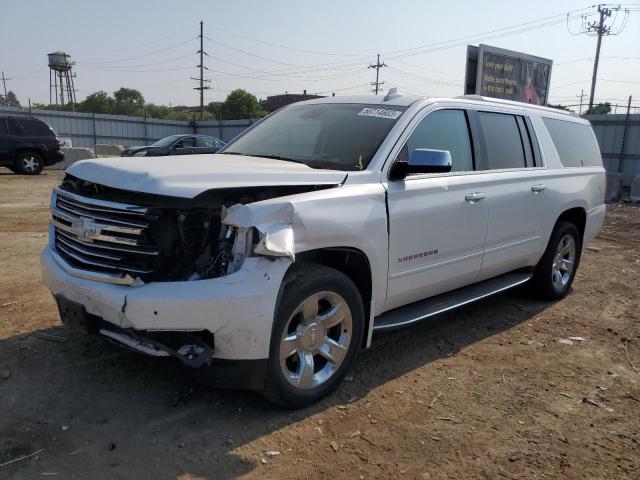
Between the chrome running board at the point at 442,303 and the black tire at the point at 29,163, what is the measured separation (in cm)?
1687

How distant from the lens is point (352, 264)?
361 centimetres

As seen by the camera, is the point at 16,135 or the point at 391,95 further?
the point at 16,135

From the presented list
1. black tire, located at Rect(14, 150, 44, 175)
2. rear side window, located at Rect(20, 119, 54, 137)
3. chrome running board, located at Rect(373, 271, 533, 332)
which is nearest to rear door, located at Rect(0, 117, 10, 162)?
black tire, located at Rect(14, 150, 44, 175)

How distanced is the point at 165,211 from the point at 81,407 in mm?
1305

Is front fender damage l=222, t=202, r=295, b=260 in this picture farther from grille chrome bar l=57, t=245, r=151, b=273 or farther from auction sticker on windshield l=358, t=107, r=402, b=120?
auction sticker on windshield l=358, t=107, r=402, b=120

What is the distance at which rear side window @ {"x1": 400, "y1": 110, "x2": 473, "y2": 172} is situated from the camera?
4.07 metres

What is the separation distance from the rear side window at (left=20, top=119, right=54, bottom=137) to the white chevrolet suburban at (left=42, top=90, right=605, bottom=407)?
1550cm

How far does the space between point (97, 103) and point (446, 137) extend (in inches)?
3273

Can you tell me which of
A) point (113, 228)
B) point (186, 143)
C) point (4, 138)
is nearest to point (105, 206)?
point (113, 228)

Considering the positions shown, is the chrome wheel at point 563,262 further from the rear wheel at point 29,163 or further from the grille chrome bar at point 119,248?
the rear wheel at point 29,163

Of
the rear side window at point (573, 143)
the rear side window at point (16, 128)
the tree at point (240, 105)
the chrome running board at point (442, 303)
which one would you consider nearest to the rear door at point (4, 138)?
the rear side window at point (16, 128)

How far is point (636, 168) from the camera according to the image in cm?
1816

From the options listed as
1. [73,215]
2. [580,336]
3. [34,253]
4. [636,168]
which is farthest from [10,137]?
[636,168]

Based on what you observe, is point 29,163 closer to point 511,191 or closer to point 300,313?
point 511,191
